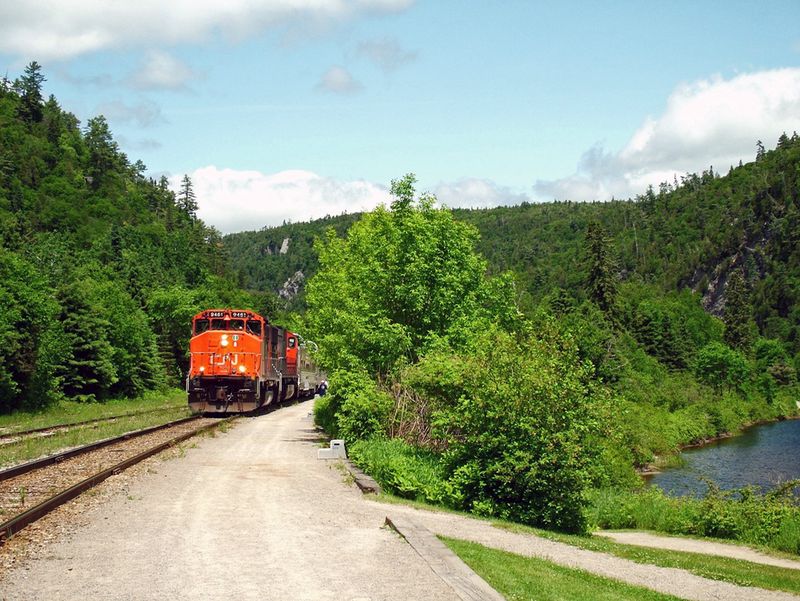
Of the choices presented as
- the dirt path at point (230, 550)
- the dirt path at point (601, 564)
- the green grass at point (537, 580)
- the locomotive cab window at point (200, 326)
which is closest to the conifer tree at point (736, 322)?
the locomotive cab window at point (200, 326)

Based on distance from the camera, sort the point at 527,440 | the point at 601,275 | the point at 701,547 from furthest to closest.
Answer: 1. the point at 601,275
2. the point at 701,547
3. the point at 527,440

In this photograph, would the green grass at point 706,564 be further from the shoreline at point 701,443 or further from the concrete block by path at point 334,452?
the shoreline at point 701,443

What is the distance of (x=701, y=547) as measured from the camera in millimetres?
19453

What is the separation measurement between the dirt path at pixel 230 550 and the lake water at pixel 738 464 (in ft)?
71.9

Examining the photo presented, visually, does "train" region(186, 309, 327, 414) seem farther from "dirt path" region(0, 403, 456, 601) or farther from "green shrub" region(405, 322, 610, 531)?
"green shrub" region(405, 322, 610, 531)

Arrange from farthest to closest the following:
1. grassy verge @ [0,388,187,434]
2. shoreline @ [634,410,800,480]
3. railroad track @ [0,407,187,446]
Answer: shoreline @ [634,410,800,480], grassy verge @ [0,388,187,434], railroad track @ [0,407,187,446]

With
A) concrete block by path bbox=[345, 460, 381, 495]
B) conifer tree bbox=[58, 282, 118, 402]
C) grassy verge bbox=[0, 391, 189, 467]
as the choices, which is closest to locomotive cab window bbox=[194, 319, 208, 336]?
grassy verge bbox=[0, 391, 189, 467]

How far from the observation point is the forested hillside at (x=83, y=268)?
44625 millimetres

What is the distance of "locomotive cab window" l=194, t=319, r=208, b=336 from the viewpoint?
41.3 meters

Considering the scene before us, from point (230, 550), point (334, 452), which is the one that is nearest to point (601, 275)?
point (334, 452)

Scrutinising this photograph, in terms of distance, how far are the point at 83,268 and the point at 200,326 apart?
52922mm

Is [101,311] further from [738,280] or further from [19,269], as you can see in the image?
[738,280]

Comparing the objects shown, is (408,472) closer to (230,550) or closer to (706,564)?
(706,564)

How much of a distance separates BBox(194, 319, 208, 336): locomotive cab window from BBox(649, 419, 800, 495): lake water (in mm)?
22518
